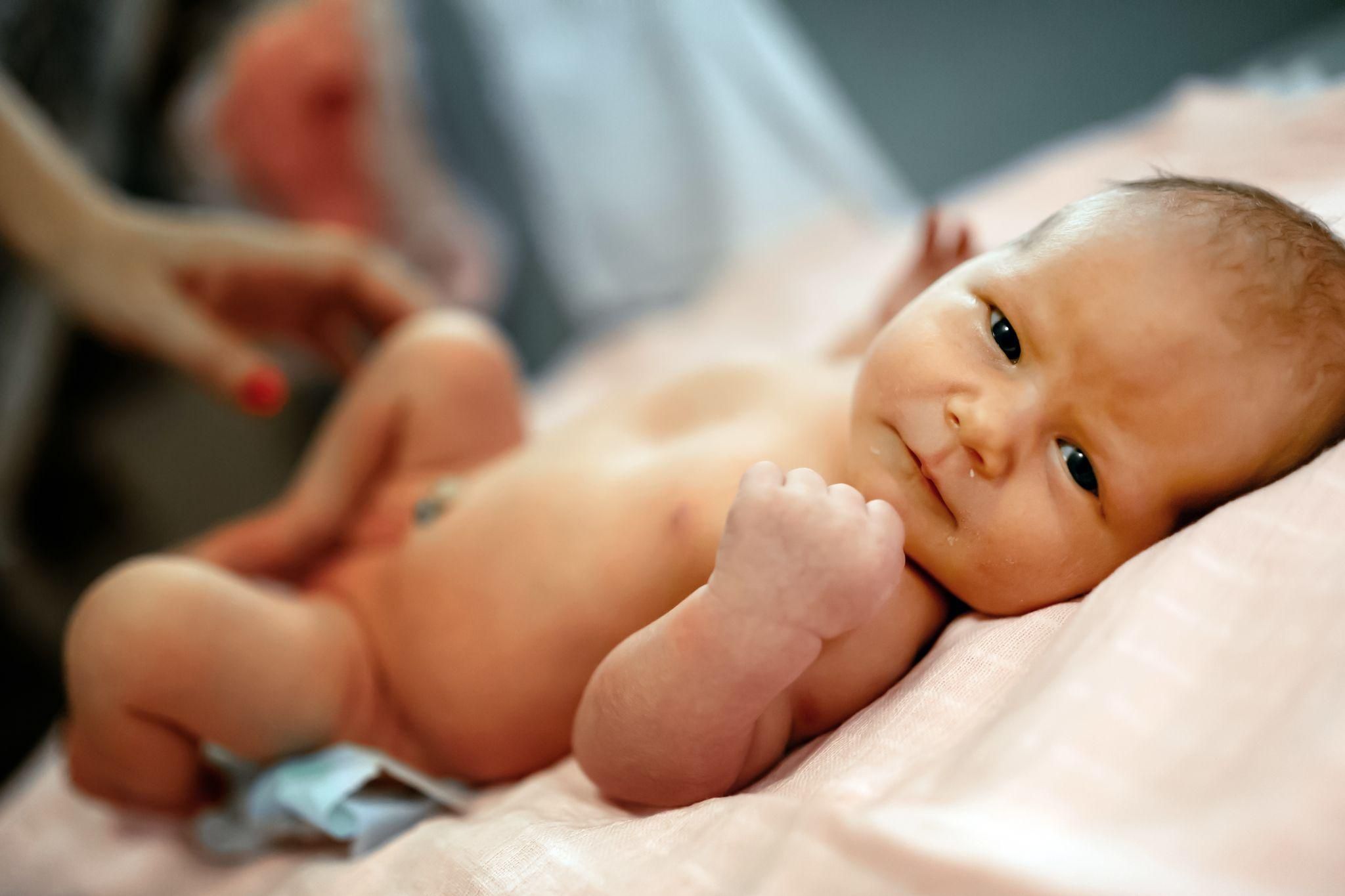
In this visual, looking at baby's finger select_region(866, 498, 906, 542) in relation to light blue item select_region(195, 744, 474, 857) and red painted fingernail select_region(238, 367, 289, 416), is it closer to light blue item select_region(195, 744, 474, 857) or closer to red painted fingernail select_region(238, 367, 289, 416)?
light blue item select_region(195, 744, 474, 857)

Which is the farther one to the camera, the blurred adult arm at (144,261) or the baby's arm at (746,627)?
the blurred adult arm at (144,261)

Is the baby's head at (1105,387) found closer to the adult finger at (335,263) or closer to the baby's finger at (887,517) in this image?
the baby's finger at (887,517)

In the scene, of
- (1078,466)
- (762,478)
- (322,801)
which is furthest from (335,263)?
(1078,466)

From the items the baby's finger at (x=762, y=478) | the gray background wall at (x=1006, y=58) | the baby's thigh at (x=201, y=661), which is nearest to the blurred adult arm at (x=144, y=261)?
the baby's thigh at (x=201, y=661)

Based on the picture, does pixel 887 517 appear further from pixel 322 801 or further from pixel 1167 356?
pixel 322 801

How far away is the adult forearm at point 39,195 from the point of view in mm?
1101

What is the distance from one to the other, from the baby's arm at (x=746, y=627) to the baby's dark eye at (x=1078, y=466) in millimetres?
140

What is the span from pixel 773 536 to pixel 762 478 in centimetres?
4

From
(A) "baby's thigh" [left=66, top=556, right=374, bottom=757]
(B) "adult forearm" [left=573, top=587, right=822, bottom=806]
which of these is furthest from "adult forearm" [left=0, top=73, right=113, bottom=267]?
(B) "adult forearm" [left=573, top=587, right=822, bottom=806]

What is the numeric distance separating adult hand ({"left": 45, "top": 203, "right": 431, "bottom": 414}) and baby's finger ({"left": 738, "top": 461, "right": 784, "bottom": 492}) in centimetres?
71

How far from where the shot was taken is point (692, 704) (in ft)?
2.09

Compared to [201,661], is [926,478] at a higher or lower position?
lower

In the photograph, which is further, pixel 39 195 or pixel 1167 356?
pixel 39 195

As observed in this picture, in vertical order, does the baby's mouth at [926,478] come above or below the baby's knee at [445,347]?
below
